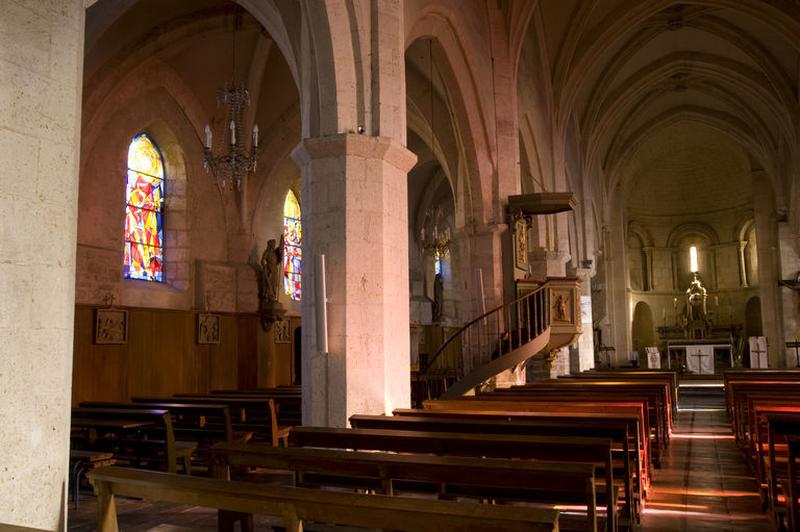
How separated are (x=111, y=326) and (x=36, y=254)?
11.1 metres

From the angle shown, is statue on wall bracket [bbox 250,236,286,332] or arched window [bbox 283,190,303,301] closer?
statue on wall bracket [bbox 250,236,286,332]

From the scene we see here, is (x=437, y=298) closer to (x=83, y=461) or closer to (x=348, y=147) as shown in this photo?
(x=348, y=147)

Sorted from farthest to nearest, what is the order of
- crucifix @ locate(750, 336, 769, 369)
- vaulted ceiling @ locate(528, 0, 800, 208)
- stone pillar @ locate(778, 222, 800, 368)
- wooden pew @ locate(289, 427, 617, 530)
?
stone pillar @ locate(778, 222, 800, 368) < crucifix @ locate(750, 336, 769, 369) < vaulted ceiling @ locate(528, 0, 800, 208) < wooden pew @ locate(289, 427, 617, 530)

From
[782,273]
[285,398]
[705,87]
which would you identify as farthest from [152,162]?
[782,273]

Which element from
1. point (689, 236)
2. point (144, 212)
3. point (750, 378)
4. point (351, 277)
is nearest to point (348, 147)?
point (351, 277)

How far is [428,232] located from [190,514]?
65.5 feet

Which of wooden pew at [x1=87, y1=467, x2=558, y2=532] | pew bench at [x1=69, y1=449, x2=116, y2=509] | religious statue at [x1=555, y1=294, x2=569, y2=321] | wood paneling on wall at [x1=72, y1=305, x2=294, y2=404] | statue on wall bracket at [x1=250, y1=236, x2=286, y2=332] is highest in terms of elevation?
statue on wall bracket at [x1=250, y1=236, x2=286, y2=332]

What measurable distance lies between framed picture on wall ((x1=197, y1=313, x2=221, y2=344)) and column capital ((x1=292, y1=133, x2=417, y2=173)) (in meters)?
8.90

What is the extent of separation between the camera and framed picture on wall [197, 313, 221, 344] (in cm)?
1586

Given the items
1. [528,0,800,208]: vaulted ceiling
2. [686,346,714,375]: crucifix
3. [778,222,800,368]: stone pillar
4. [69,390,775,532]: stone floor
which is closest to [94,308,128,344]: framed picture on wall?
[69,390,775,532]: stone floor

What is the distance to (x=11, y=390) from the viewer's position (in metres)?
3.18

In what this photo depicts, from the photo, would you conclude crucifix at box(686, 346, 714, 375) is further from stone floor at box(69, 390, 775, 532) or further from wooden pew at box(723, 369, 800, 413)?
stone floor at box(69, 390, 775, 532)

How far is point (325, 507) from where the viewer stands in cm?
251

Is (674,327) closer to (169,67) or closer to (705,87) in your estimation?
(705,87)
